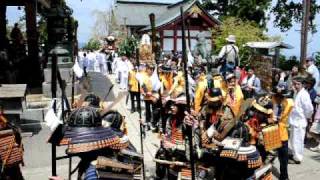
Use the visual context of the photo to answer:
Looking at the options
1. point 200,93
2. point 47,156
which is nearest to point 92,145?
point 200,93

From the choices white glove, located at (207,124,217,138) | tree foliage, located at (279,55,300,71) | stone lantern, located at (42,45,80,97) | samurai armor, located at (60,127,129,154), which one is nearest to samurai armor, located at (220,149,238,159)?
white glove, located at (207,124,217,138)

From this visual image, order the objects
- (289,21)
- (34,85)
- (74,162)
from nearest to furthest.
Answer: (74,162)
(34,85)
(289,21)

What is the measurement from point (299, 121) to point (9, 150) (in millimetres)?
5914

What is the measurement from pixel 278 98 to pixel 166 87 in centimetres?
452

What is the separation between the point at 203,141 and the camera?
20.5ft

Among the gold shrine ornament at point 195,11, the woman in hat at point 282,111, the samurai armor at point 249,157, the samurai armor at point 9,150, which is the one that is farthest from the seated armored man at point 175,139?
the gold shrine ornament at point 195,11

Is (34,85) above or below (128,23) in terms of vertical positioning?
below

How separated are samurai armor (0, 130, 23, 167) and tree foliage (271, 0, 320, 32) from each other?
20892mm

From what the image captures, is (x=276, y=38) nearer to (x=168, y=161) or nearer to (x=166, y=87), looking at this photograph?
(x=166, y=87)

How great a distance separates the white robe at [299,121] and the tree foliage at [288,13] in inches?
640

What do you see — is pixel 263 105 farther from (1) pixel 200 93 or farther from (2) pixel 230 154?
(1) pixel 200 93

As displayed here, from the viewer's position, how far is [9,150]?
20.5ft

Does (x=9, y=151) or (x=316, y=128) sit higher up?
(x=9, y=151)

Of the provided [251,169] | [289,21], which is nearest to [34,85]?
[251,169]
